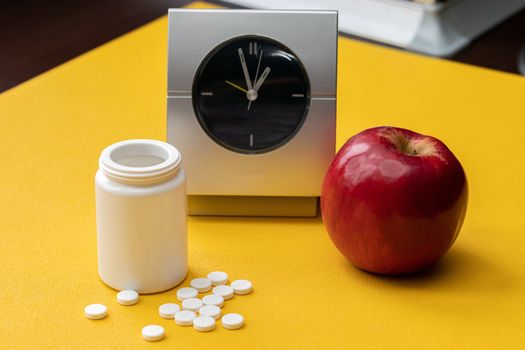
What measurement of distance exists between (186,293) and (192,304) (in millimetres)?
23

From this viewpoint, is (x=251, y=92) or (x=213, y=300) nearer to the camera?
(x=213, y=300)

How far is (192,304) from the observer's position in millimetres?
975

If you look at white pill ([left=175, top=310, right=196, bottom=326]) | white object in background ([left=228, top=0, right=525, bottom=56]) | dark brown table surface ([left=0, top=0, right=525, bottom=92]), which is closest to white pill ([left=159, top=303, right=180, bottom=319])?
white pill ([left=175, top=310, right=196, bottom=326])

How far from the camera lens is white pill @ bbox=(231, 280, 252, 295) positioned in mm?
1001

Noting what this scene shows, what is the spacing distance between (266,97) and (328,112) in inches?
2.9

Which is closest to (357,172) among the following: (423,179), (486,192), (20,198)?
(423,179)

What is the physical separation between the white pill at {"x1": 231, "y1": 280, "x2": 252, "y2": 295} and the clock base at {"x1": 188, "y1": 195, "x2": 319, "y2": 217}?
0.16 m

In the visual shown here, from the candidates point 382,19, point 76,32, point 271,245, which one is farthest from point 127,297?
point 382,19

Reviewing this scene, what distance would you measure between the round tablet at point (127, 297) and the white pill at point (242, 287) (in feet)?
0.34

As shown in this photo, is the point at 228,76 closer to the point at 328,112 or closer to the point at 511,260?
the point at 328,112

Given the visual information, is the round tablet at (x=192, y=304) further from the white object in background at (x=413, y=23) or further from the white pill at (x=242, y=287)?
the white object in background at (x=413, y=23)

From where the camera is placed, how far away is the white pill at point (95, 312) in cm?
95

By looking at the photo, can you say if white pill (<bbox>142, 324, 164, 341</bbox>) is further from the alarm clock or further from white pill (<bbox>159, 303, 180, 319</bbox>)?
the alarm clock

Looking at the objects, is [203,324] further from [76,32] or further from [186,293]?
[76,32]
